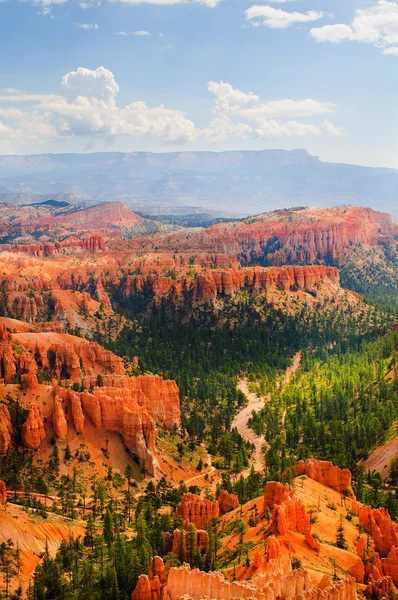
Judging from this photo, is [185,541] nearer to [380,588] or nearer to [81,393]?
[380,588]

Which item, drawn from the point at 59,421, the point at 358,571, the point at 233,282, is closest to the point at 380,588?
the point at 358,571

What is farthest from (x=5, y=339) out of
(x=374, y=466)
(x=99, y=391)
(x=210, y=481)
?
(x=374, y=466)

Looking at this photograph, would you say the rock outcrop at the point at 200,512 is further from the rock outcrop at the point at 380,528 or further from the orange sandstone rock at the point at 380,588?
the orange sandstone rock at the point at 380,588

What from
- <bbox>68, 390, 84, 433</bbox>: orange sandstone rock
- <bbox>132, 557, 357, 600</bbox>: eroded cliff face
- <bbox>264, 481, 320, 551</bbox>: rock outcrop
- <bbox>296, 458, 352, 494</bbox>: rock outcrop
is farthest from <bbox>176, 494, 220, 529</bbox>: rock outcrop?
<bbox>68, 390, 84, 433</bbox>: orange sandstone rock

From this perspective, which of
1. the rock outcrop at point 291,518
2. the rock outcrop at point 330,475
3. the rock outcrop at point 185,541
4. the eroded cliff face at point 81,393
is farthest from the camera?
the eroded cliff face at point 81,393

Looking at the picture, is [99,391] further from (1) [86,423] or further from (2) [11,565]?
(2) [11,565]

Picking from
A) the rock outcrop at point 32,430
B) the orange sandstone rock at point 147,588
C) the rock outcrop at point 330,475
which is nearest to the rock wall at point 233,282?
the rock outcrop at point 32,430

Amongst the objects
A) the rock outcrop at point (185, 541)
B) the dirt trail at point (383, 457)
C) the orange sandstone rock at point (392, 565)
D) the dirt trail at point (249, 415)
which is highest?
the orange sandstone rock at point (392, 565)
